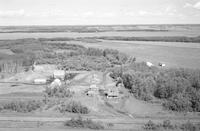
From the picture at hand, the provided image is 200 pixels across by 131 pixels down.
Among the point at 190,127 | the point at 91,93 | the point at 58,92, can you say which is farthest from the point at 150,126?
the point at 58,92

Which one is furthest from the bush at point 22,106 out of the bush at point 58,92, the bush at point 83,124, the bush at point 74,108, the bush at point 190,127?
the bush at point 190,127

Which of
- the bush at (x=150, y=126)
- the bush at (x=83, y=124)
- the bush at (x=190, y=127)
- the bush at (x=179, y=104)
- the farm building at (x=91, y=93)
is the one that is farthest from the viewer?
the farm building at (x=91, y=93)

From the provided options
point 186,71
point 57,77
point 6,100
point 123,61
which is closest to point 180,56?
point 123,61

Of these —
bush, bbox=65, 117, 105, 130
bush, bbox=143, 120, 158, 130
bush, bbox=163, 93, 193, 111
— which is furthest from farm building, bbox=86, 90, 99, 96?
bush, bbox=143, 120, 158, 130

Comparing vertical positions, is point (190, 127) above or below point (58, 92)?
below

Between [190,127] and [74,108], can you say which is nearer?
[190,127]

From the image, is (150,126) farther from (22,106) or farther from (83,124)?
(22,106)

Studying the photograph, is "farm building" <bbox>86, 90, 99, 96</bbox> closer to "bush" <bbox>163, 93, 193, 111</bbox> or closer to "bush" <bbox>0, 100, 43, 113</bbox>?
"bush" <bbox>0, 100, 43, 113</bbox>

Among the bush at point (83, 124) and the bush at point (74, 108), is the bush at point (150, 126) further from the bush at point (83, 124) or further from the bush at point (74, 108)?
the bush at point (74, 108)
